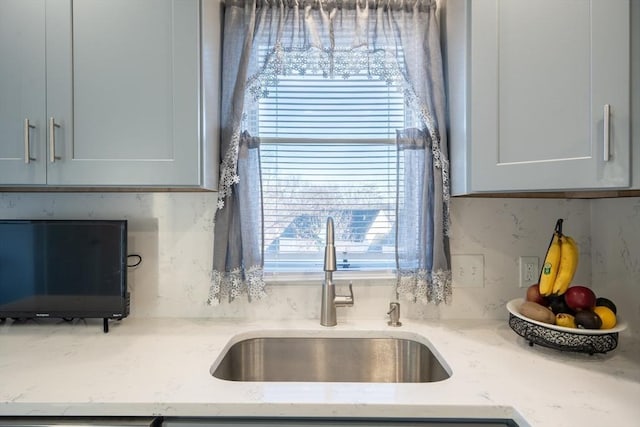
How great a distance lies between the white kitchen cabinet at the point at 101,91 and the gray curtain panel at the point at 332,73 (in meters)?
0.25

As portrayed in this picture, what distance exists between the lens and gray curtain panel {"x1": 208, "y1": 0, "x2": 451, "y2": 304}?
1347 millimetres

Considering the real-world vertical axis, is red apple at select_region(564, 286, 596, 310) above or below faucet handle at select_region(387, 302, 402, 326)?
above

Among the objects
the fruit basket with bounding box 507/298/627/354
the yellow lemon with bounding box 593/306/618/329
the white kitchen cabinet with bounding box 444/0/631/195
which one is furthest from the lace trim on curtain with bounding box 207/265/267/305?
the yellow lemon with bounding box 593/306/618/329

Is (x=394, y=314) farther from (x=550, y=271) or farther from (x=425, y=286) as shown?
(x=550, y=271)

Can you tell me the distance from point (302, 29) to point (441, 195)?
0.85 m

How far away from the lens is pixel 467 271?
4.77 feet

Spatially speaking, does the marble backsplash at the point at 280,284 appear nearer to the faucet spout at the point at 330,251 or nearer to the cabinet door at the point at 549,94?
the faucet spout at the point at 330,251

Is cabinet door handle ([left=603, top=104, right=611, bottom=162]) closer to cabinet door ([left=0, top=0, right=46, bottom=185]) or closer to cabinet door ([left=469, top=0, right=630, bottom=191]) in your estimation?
cabinet door ([left=469, top=0, right=630, bottom=191])

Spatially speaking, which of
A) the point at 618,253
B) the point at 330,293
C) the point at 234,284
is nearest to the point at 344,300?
the point at 330,293

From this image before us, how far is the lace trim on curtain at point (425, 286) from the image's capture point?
1369mm

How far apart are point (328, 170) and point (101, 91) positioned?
840 mm

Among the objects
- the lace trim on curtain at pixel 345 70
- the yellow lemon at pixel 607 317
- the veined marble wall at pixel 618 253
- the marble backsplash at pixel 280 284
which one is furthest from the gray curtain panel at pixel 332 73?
the veined marble wall at pixel 618 253

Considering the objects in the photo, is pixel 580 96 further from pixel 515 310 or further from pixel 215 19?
pixel 215 19

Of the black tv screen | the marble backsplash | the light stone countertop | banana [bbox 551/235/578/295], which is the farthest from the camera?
the marble backsplash
